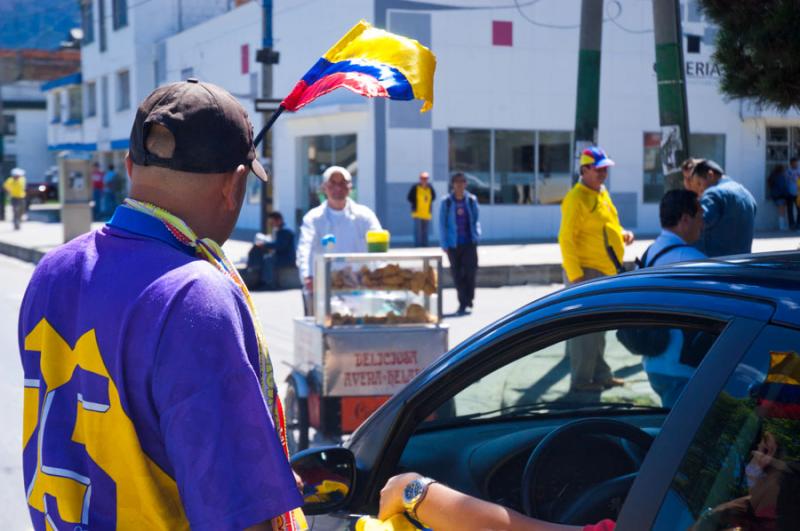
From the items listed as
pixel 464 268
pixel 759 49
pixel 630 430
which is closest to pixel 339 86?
pixel 630 430

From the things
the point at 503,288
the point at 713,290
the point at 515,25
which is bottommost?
the point at 503,288

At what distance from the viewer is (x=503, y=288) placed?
52.6 ft

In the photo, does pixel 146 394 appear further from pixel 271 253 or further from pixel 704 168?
pixel 271 253

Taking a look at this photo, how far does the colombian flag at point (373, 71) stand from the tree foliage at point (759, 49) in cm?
291

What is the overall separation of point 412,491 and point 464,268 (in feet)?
34.0

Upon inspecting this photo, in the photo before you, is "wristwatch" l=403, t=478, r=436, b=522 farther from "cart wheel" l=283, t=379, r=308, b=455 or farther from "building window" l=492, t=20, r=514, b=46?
"building window" l=492, t=20, r=514, b=46

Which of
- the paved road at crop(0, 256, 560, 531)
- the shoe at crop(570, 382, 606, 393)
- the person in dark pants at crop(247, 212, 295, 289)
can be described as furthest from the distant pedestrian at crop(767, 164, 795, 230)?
the shoe at crop(570, 382, 606, 393)

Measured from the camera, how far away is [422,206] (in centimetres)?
2008

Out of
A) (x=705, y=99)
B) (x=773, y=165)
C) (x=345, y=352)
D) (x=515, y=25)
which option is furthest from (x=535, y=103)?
(x=345, y=352)

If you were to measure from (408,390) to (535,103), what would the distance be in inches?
833

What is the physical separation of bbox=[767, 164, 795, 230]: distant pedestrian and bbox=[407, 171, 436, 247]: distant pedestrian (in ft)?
30.7

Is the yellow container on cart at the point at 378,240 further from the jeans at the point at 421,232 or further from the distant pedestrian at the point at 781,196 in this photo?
the distant pedestrian at the point at 781,196

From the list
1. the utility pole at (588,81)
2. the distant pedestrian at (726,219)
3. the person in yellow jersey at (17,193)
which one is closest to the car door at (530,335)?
the distant pedestrian at (726,219)

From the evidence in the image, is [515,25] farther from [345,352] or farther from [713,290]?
[713,290]
